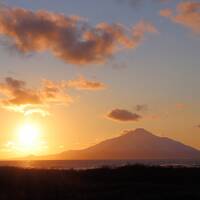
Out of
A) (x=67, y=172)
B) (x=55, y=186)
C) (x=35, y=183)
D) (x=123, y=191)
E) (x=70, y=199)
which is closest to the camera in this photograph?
(x=70, y=199)

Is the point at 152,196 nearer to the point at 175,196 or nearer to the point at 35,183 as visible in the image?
the point at 175,196

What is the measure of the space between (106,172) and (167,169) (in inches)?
247

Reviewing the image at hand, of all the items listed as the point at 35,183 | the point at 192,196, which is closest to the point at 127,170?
the point at 35,183

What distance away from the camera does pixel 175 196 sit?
28.8m

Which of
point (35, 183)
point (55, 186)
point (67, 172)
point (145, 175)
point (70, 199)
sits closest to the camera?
point (70, 199)

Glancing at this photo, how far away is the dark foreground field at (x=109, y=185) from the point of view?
2911 centimetres

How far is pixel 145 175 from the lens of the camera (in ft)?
143

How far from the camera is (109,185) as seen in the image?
35594mm

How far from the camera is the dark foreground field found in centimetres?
2911

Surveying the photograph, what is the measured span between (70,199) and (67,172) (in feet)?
64.8

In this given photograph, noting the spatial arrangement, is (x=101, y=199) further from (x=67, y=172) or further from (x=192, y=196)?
(x=67, y=172)

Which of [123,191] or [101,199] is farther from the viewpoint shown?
[123,191]

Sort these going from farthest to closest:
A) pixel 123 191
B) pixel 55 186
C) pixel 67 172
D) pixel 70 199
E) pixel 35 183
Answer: pixel 67 172 < pixel 35 183 < pixel 55 186 < pixel 123 191 < pixel 70 199

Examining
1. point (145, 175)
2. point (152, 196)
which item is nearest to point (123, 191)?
point (152, 196)
